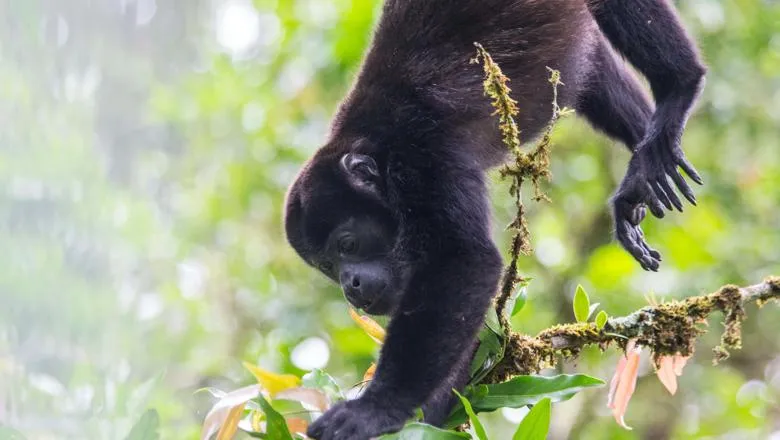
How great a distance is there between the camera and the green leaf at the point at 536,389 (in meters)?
2.31

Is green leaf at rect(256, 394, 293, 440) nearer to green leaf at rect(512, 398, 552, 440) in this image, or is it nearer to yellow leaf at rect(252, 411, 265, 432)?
yellow leaf at rect(252, 411, 265, 432)

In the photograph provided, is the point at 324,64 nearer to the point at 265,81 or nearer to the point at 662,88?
the point at 265,81

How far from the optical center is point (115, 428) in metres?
1.45

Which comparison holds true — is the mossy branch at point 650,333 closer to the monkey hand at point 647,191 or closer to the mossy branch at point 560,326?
the mossy branch at point 560,326

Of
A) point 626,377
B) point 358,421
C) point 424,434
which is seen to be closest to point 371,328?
point 358,421

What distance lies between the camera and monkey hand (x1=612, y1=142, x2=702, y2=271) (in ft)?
11.8

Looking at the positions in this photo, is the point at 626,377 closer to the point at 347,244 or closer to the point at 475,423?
the point at 475,423

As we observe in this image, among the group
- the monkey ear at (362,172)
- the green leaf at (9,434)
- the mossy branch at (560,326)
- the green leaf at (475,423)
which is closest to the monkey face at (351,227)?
the monkey ear at (362,172)

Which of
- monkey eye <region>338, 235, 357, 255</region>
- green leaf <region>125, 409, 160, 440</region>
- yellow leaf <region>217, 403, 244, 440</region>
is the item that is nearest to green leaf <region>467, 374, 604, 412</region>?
yellow leaf <region>217, 403, 244, 440</region>

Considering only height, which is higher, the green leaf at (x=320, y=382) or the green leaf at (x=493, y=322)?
the green leaf at (x=320, y=382)

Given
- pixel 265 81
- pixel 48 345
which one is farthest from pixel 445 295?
pixel 265 81

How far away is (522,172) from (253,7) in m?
4.67

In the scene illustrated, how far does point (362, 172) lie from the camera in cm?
346

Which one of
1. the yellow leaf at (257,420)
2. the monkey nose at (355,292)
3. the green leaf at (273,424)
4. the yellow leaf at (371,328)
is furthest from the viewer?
the monkey nose at (355,292)
